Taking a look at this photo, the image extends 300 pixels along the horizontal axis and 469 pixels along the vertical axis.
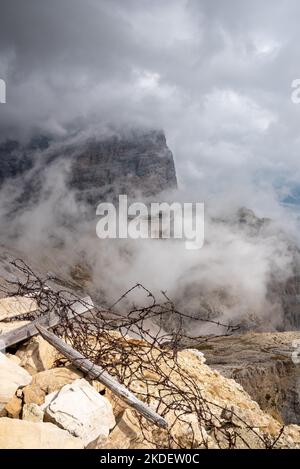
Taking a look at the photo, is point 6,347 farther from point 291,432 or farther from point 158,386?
point 291,432

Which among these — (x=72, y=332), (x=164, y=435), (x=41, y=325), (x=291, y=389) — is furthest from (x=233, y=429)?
(x=291, y=389)

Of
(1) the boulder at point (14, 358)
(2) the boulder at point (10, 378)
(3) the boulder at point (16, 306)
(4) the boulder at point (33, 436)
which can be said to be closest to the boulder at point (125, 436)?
(4) the boulder at point (33, 436)

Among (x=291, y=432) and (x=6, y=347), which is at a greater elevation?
(x=6, y=347)

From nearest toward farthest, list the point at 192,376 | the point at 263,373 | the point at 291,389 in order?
1. the point at 192,376
2. the point at 291,389
3. the point at 263,373

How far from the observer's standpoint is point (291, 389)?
109ft

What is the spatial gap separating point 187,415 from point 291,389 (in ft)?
97.0

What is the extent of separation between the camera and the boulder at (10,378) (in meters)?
7.28

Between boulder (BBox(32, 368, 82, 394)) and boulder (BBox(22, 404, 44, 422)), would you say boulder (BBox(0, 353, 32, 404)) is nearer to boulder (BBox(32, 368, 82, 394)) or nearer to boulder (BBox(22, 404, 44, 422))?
boulder (BBox(32, 368, 82, 394))

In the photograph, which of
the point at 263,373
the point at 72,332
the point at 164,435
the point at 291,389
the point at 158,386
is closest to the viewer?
the point at 164,435

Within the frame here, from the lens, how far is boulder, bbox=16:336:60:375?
8633mm

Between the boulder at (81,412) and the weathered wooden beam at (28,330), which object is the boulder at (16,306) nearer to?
the weathered wooden beam at (28,330)

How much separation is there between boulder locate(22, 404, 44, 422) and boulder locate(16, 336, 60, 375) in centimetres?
141

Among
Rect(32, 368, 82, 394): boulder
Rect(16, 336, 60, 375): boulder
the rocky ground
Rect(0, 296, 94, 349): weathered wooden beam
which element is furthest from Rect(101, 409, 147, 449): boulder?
Rect(0, 296, 94, 349): weathered wooden beam
